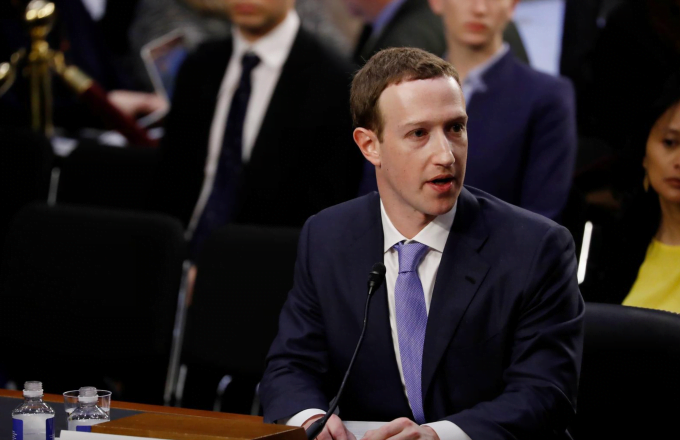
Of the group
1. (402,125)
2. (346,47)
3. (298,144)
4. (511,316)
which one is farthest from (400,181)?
(346,47)

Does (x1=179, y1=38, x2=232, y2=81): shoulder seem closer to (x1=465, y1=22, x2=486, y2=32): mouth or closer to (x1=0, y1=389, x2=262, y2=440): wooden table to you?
(x1=465, y1=22, x2=486, y2=32): mouth

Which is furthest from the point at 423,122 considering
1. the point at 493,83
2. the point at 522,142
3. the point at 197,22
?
the point at 197,22

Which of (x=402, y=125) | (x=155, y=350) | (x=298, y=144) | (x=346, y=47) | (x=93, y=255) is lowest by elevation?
(x=155, y=350)

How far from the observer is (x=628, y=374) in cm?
185

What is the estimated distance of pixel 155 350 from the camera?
2.53m

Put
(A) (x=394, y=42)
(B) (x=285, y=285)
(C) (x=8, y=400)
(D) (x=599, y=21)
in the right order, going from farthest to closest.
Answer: (A) (x=394, y=42), (D) (x=599, y=21), (B) (x=285, y=285), (C) (x=8, y=400)

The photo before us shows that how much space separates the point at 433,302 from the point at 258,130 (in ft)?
5.10

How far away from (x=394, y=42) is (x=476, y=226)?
1.63m

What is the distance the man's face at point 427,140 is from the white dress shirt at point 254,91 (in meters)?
1.49

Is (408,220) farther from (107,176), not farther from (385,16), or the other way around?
(107,176)

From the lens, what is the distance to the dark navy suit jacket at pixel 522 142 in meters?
A: 2.73

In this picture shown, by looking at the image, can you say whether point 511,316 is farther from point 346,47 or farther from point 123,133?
point 123,133

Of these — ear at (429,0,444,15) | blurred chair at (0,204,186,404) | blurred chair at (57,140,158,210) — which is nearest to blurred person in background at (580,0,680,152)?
ear at (429,0,444,15)

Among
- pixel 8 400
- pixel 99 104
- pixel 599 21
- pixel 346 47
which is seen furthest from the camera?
pixel 99 104
